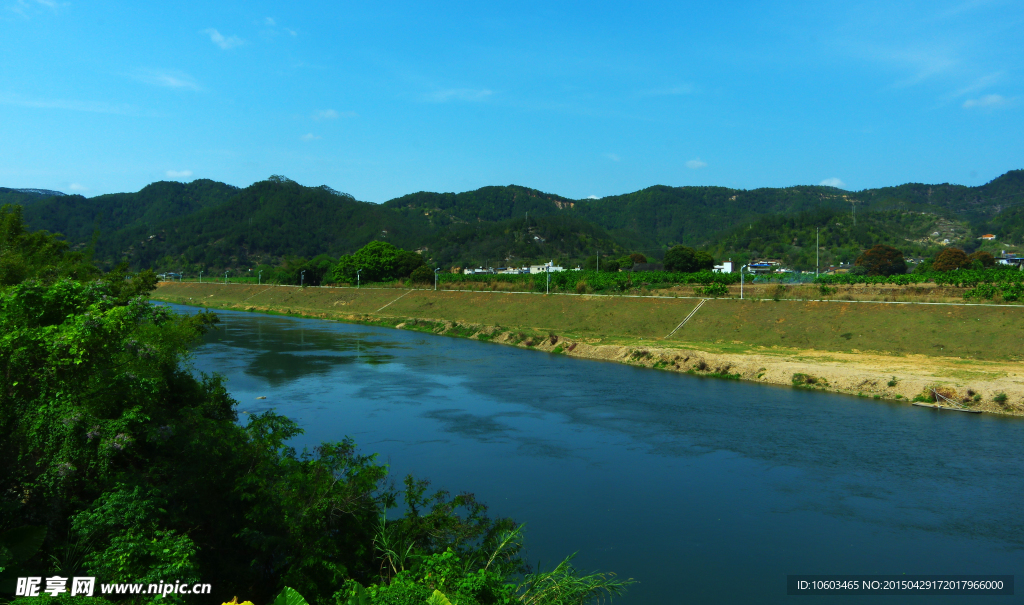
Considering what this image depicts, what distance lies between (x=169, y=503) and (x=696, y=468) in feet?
40.7

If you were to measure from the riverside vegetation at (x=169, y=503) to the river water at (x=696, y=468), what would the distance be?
8.16ft

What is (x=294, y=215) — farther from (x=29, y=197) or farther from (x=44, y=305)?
(x=44, y=305)

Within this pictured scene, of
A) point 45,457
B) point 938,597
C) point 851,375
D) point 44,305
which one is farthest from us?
point 851,375

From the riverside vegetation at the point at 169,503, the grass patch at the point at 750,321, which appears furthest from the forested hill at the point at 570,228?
the riverside vegetation at the point at 169,503

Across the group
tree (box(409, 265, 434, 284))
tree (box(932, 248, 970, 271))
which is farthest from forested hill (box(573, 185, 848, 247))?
tree (box(932, 248, 970, 271))

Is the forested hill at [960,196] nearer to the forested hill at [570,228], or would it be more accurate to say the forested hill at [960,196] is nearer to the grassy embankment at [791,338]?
the forested hill at [570,228]

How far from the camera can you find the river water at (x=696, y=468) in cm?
1146

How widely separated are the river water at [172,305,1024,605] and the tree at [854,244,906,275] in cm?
5335

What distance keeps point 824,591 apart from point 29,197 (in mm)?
218852

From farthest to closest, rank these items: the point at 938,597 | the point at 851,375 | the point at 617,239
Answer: the point at 617,239, the point at 851,375, the point at 938,597

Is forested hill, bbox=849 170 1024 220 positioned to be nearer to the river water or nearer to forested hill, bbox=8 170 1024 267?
forested hill, bbox=8 170 1024 267

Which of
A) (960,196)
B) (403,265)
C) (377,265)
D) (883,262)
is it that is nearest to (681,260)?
(883,262)

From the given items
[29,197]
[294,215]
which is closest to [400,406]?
[294,215]

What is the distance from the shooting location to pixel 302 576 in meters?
8.20
